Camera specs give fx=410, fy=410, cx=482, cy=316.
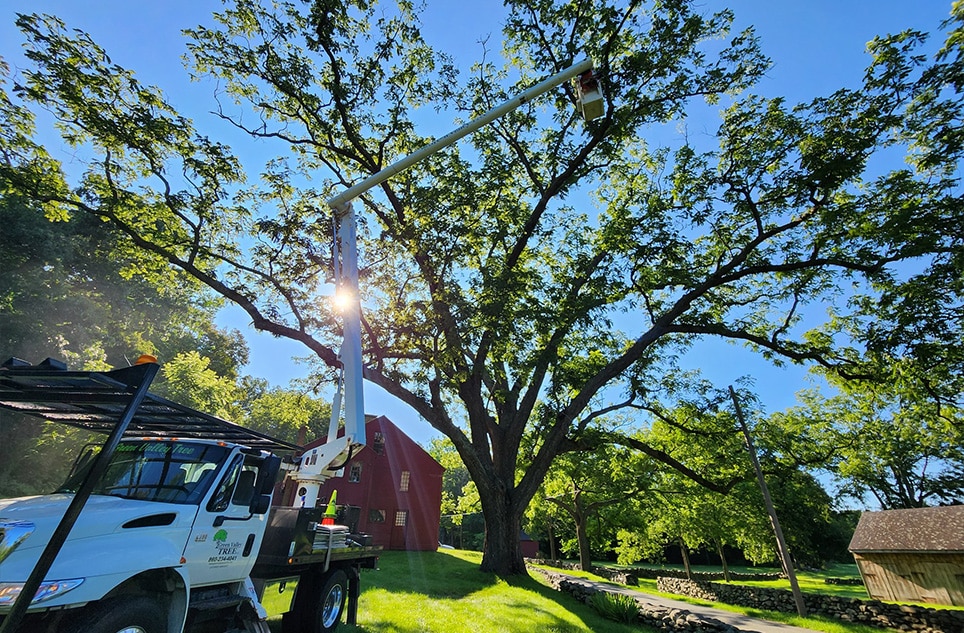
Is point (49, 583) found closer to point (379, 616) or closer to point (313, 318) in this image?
point (379, 616)

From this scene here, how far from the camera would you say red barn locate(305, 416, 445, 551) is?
29.9 meters

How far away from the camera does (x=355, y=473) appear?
101 feet

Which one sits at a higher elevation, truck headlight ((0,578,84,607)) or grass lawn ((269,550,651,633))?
truck headlight ((0,578,84,607))

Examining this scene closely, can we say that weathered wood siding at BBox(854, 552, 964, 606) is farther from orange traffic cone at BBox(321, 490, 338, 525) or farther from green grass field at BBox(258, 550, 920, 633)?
orange traffic cone at BBox(321, 490, 338, 525)

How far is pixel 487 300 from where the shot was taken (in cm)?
1082

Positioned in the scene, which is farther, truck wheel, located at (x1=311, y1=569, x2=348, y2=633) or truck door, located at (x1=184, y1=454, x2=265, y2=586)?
truck wheel, located at (x1=311, y1=569, x2=348, y2=633)

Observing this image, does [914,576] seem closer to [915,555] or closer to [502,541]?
[915,555]

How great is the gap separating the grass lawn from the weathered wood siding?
2754 centimetres

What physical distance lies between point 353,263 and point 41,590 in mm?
6413

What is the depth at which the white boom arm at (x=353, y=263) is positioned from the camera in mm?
6984

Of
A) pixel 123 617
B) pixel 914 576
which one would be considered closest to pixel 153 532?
pixel 123 617

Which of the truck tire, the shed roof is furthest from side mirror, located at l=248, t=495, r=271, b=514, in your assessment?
the truck tire

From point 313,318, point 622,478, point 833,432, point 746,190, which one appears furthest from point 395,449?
point 833,432

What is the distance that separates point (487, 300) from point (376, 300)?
4.97m
